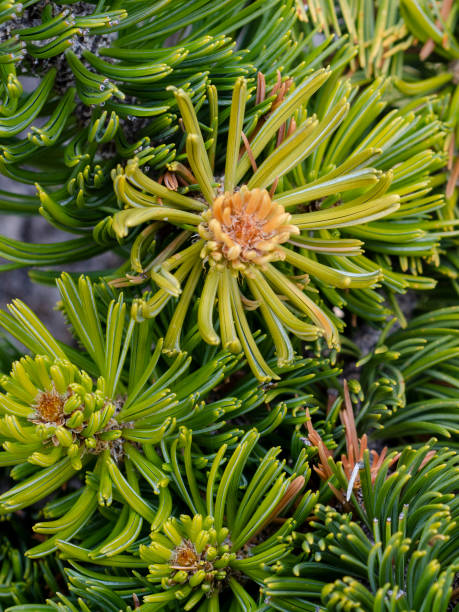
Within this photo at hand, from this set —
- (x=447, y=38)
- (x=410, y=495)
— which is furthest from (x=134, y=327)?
(x=447, y=38)

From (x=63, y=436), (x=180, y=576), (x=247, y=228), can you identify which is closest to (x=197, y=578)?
(x=180, y=576)

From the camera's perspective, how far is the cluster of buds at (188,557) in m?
0.40

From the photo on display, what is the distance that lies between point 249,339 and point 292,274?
3.8 inches

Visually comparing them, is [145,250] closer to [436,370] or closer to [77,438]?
[77,438]

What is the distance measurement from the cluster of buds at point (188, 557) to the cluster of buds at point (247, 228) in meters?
0.20

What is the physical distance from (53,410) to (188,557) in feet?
0.52

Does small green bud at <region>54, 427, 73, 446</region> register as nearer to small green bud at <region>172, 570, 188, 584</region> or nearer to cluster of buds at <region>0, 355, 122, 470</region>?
cluster of buds at <region>0, 355, 122, 470</region>

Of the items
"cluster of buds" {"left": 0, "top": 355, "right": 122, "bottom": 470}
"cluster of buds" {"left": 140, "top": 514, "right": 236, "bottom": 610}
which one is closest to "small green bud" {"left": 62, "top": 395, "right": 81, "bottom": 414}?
"cluster of buds" {"left": 0, "top": 355, "right": 122, "bottom": 470}

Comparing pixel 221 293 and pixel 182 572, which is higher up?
pixel 221 293

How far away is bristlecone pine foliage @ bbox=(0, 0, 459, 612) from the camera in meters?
0.41

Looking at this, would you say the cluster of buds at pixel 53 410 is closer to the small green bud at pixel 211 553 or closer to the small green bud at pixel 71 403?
the small green bud at pixel 71 403

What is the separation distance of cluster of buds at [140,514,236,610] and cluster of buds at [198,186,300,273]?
0.20 metres

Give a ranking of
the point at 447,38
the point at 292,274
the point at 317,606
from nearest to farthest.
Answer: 1. the point at 317,606
2. the point at 292,274
3. the point at 447,38

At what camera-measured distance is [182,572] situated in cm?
40
